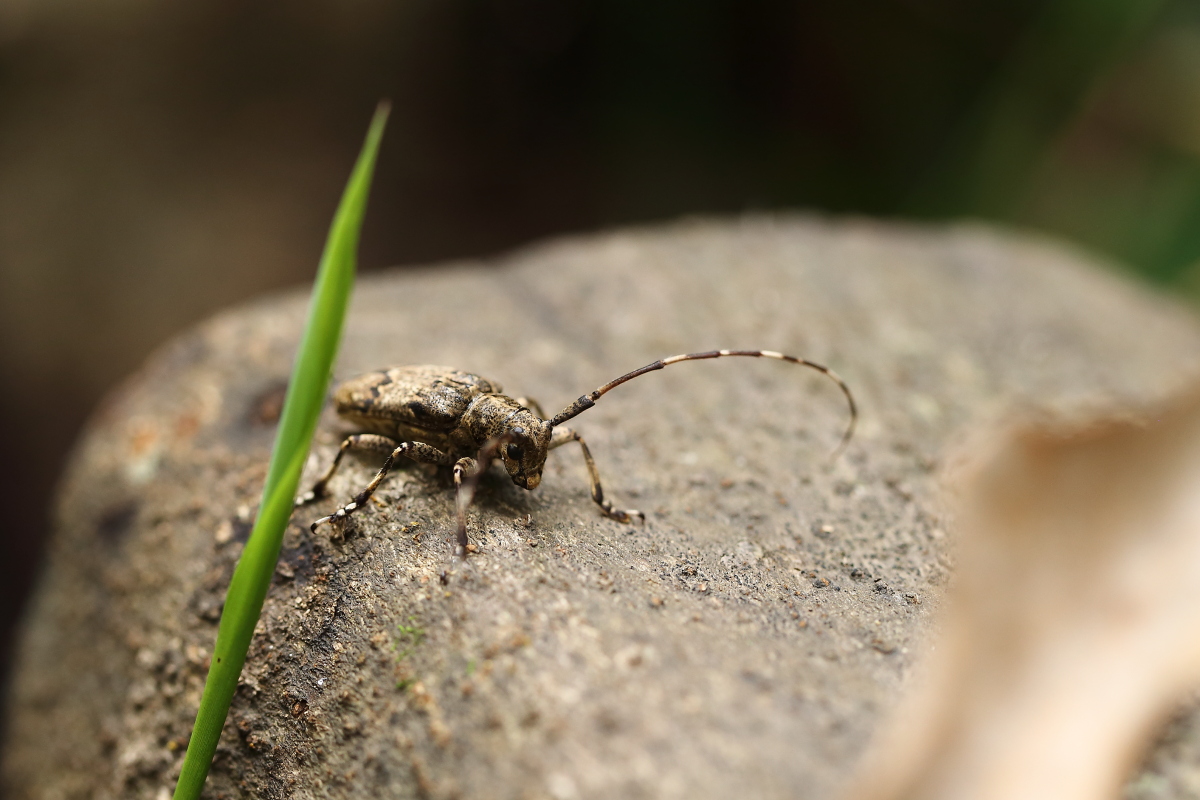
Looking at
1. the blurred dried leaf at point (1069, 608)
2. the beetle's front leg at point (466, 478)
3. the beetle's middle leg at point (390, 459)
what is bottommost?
the beetle's middle leg at point (390, 459)

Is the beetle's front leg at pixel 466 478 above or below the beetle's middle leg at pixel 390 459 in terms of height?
above

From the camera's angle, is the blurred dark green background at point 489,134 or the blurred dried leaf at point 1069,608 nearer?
the blurred dried leaf at point 1069,608

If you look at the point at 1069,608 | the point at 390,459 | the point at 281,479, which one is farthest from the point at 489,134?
the point at 1069,608

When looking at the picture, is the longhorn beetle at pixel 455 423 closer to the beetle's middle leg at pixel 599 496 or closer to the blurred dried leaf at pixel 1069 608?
the beetle's middle leg at pixel 599 496

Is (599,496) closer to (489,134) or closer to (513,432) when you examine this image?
(513,432)

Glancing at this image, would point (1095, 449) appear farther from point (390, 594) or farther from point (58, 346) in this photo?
point (58, 346)

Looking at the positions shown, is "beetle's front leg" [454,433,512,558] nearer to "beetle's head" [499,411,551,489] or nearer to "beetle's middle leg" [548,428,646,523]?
"beetle's head" [499,411,551,489]

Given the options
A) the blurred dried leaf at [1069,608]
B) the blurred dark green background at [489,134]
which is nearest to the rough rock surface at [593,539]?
the blurred dried leaf at [1069,608]

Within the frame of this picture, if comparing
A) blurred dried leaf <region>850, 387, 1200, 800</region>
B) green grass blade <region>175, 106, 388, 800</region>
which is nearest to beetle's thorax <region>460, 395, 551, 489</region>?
green grass blade <region>175, 106, 388, 800</region>
